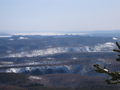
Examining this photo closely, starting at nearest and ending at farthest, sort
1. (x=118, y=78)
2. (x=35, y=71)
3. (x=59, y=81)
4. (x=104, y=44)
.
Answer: (x=118, y=78) < (x=59, y=81) < (x=35, y=71) < (x=104, y=44)

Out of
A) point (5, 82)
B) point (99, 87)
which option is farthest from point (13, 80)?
point (99, 87)

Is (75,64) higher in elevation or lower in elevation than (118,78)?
lower

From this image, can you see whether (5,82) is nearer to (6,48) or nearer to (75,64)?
(75,64)

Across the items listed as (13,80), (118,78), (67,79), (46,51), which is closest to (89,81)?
(67,79)

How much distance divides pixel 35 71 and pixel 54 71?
6.52 meters

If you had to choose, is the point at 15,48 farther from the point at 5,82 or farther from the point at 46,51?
the point at 5,82

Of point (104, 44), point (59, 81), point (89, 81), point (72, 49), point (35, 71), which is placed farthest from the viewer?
point (104, 44)

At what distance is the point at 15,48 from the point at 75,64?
8287 cm

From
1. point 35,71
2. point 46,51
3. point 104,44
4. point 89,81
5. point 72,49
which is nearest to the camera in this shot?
point 89,81

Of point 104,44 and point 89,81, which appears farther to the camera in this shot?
point 104,44

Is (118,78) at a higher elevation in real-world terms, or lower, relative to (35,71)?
higher

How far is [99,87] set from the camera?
175ft

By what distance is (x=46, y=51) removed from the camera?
154 meters

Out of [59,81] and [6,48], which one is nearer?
[59,81]
